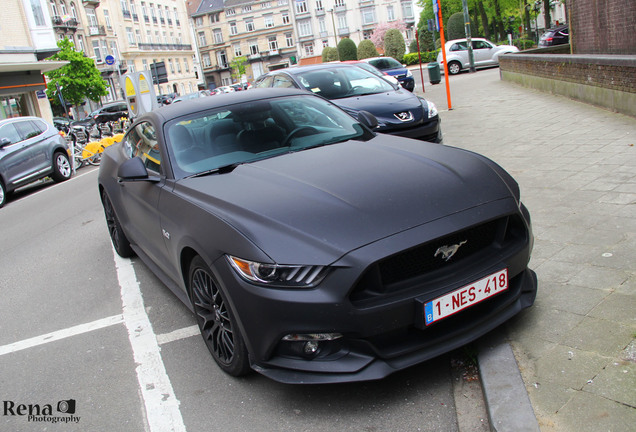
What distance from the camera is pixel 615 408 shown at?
2508mm

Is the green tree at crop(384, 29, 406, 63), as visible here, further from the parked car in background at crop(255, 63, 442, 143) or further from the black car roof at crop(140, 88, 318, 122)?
the black car roof at crop(140, 88, 318, 122)

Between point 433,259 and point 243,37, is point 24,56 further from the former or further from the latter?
point 243,37

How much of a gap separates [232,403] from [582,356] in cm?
180

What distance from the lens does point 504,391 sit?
278cm

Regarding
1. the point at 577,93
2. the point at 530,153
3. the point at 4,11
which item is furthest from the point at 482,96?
the point at 4,11

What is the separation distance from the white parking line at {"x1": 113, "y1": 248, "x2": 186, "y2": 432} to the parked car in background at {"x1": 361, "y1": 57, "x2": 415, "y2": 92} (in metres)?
18.4

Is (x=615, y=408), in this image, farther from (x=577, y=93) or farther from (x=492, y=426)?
A: (x=577, y=93)

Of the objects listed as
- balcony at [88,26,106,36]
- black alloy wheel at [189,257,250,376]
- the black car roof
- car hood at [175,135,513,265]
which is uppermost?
balcony at [88,26,106,36]

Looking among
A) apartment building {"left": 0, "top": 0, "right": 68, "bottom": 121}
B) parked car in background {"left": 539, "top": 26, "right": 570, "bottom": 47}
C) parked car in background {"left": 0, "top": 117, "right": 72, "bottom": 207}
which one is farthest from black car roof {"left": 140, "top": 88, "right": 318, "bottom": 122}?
parked car in background {"left": 539, "top": 26, "right": 570, "bottom": 47}

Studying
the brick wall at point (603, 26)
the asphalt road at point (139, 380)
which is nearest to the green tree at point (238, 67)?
the brick wall at point (603, 26)

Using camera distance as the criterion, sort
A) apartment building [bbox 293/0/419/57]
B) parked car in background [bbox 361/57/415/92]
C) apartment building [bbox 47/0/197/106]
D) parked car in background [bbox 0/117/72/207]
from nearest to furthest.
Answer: parked car in background [bbox 0/117/72/207] → parked car in background [bbox 361/57/415/92] → apartment building [bbox 47/0/197/106] → apartment building [bbox 293/0/419/57]

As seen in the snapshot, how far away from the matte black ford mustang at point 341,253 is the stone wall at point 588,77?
702 centimetres

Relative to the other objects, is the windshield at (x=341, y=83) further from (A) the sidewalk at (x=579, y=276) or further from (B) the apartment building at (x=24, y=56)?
(B) the apartment building at (x=24, y=56)

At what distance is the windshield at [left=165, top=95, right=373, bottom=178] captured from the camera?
4.10 metres
